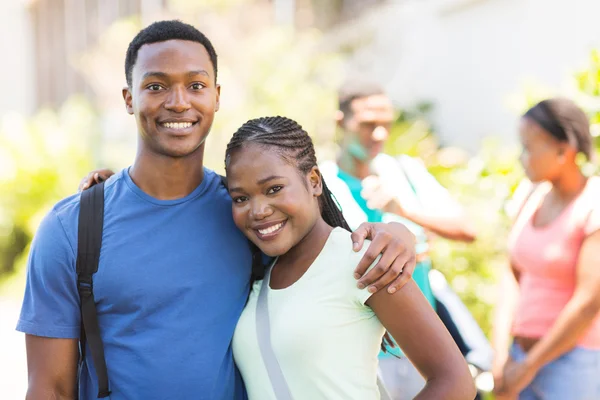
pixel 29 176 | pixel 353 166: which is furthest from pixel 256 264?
pixel 29 176

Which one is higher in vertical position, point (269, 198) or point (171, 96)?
point (171, 96)

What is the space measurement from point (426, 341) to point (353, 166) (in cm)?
193

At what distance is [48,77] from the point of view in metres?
19.3

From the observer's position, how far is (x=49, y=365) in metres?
2.44

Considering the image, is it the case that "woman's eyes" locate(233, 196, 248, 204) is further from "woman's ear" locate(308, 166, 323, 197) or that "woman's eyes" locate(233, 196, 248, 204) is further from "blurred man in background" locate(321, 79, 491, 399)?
"blurred man in background" locate(321, 79, 491, 399)

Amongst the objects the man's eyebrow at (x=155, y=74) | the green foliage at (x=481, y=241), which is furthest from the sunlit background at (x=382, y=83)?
the man's eyebrow at (x=155, y=74)

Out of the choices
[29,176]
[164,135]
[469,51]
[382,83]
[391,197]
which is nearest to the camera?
[164,135]

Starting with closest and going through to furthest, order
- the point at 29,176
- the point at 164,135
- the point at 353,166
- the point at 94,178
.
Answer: the point at 164,135 → the point at 94,178 → the point at 353,166 → the point at 29,176

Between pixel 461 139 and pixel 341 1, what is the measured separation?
15.4ft

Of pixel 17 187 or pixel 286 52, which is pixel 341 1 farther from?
pixel 17 187

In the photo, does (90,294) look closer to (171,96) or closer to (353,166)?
(171,96)

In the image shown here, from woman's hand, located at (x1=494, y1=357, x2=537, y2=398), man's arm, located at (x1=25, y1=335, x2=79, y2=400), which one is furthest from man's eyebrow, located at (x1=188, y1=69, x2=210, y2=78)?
woman's hand, located at (x1=494, y1=357, x2=537, y2=398)

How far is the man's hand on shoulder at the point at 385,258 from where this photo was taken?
2225 millimetres

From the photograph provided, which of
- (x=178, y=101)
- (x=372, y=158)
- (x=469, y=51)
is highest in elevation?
(x=469, y=51)
